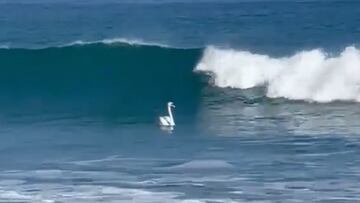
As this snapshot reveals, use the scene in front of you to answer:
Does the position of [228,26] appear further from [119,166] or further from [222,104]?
[119,166]

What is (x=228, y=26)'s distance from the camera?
42.7 metres

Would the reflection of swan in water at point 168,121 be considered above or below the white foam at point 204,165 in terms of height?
above

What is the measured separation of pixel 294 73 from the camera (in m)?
25.8

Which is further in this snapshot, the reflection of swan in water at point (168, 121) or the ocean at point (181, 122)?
the reflection of swan in water at point (168, 121)

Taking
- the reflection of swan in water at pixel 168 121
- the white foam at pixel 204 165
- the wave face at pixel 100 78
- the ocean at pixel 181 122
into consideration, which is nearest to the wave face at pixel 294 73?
the ocean at pixel 181 122

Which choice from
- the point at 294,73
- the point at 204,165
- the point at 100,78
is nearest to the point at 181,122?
the point at 204,165

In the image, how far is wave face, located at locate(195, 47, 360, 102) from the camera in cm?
2405

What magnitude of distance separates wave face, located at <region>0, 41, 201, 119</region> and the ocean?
3cm

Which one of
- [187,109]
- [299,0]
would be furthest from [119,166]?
[299,0]

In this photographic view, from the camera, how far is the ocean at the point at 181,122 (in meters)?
16.9

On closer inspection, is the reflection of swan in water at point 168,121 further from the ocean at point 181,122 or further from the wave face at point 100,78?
the wave face at point 100,78

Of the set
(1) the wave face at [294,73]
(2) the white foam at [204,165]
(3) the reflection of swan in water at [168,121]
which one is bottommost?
(2) the white foam at [204,165]

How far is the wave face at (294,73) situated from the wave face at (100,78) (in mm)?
506

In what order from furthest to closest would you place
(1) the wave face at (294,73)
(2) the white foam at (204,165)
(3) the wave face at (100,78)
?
(3) the wave face at (100,78)
(1) the wave face at (294,73)
(2) the white foam at (204,165)
